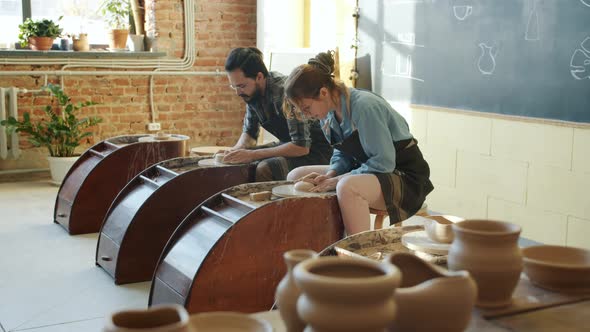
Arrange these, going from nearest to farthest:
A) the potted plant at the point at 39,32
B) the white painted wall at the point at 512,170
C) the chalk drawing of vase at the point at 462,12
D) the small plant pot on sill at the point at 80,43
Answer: the white painted wall at the point at 512,170
the chalk drawing of vase at the point at 462,12
the potted plant at the point at 39,32
the small plant pot on sill at the point at 80,43

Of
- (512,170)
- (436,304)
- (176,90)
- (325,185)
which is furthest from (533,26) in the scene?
(176,90)

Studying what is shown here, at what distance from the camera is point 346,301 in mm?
1287

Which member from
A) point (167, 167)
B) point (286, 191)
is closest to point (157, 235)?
point (167, 167)

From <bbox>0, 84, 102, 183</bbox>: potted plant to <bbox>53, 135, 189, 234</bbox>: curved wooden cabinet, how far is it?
150 cm

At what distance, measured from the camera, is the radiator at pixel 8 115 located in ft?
22.2

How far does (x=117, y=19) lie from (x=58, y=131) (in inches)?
62.4

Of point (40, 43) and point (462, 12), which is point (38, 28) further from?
point (462, 12)

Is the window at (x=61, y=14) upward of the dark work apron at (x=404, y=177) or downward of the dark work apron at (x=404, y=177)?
upward

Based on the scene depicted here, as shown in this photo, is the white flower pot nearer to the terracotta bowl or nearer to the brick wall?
the brick wall

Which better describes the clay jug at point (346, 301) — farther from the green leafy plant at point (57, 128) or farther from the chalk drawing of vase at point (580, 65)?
the green leafy plant at point (57, 128)

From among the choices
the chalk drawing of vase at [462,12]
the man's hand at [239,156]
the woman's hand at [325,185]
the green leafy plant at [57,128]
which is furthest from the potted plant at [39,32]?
the woman's hand at [325,185]

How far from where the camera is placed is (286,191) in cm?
362

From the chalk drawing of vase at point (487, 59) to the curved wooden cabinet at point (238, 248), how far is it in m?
2.09

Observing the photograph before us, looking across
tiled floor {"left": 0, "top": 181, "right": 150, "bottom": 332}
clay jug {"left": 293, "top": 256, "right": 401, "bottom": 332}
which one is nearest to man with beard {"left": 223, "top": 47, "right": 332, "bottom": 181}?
tiled floor {"left": 0, "top": 181, "right": 150, "bottom": 332}
